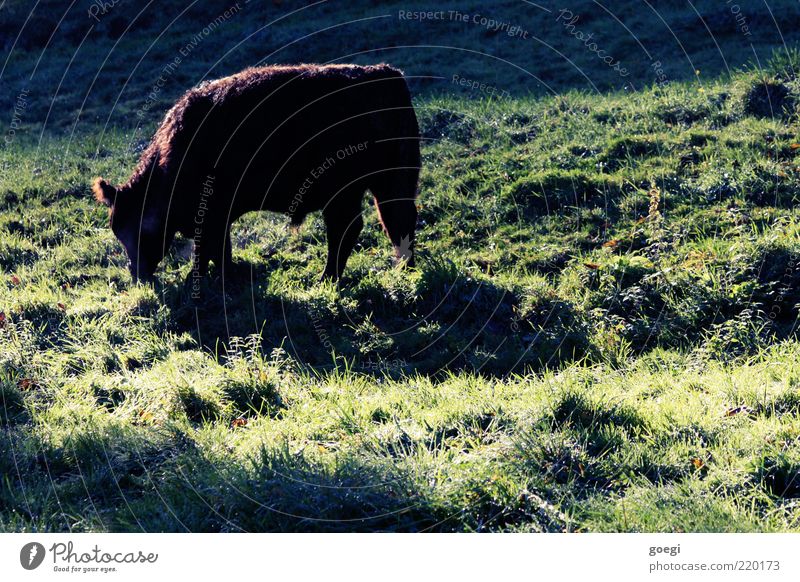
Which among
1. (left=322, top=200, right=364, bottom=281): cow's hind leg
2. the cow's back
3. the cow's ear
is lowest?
(left=322, top=200, right=364, bottom=281): cow's hind leg

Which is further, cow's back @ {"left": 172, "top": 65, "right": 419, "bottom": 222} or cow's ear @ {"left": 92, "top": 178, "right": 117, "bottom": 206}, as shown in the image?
cow's ear @ {"left": 92, "top": 178, "right": 117, "bottom": 206}

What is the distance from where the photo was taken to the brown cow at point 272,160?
7.51m

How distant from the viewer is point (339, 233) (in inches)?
312

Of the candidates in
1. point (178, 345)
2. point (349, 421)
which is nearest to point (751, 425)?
point (349, 421)

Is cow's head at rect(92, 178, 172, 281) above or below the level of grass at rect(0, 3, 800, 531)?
above

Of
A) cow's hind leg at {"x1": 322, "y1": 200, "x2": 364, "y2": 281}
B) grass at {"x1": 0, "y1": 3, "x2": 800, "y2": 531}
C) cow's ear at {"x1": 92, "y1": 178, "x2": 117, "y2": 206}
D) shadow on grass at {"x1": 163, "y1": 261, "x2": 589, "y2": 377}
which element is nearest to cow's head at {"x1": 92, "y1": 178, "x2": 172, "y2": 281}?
cow's ear at {"x1": 92, "y1": 178, "x2": 117, "y2": 206}

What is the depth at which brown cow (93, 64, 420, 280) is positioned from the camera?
751 cm

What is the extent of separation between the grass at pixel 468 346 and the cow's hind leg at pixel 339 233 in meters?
0.23

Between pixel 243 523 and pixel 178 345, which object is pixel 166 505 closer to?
pixel 243 523
